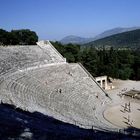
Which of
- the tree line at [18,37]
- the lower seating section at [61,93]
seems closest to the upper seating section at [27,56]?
the lower seating section at [61,93]

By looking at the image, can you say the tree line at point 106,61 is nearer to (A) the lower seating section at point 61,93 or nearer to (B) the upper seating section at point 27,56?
(B) the upper seating section at point 27,56

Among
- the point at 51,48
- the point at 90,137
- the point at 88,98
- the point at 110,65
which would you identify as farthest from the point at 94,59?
the point at 90,137

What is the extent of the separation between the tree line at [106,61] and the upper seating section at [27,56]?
3.89 m

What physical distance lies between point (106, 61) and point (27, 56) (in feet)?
53.4

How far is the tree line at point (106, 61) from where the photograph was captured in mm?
44312

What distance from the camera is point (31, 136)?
11.3 metres

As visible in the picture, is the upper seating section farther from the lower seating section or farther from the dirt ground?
the dirt ground

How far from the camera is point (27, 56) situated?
36125mm

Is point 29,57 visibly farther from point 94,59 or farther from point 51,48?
point 94,59

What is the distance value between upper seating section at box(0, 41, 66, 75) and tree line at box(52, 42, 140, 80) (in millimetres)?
3892

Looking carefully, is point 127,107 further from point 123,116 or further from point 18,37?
point 18,37

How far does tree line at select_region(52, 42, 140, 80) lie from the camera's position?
44.3 metres

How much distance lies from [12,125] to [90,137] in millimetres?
3226

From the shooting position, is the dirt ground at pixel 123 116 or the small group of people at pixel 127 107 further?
the small group of people at pixel 127 107
